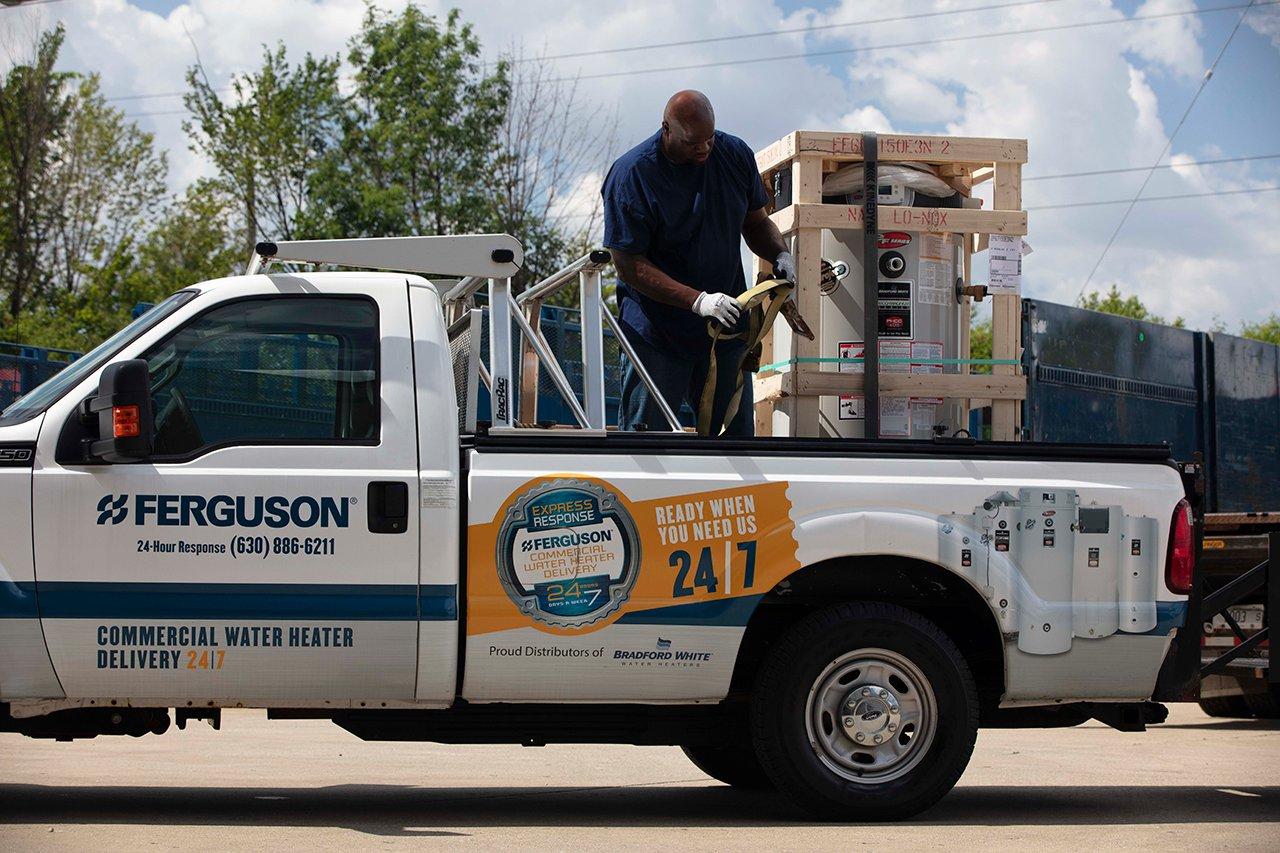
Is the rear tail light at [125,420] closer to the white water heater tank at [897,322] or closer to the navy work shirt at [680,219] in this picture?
the navy work shirt at [680,219]

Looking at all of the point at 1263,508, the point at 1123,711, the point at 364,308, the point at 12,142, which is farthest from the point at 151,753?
the point at 12,142

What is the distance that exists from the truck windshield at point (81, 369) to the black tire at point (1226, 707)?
7755 mm

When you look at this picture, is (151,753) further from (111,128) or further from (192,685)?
(111,128)

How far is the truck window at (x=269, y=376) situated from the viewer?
5.86 m

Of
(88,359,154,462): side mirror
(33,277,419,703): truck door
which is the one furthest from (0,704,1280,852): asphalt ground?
(88,359,154,462): side mirror

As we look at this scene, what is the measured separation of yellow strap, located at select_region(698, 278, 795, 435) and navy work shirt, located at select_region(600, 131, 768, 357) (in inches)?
10.0

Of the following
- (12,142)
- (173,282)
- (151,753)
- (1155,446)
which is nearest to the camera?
(1155,446)

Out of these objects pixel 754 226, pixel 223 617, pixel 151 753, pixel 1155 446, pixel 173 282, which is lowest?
pixel 151 753

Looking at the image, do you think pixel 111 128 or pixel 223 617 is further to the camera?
pixel 111 128

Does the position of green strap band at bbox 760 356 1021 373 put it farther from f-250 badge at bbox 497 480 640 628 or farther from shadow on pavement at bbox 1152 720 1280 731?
shadow on pavement at bbox 1152 720 1280 731

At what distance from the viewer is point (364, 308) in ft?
19.9

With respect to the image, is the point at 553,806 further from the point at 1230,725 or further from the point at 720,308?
the point at 1230,725

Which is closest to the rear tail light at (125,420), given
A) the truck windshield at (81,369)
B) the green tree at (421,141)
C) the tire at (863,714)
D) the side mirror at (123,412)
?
the side mirror at (123,412)

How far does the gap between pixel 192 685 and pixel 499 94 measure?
28.8 meters
